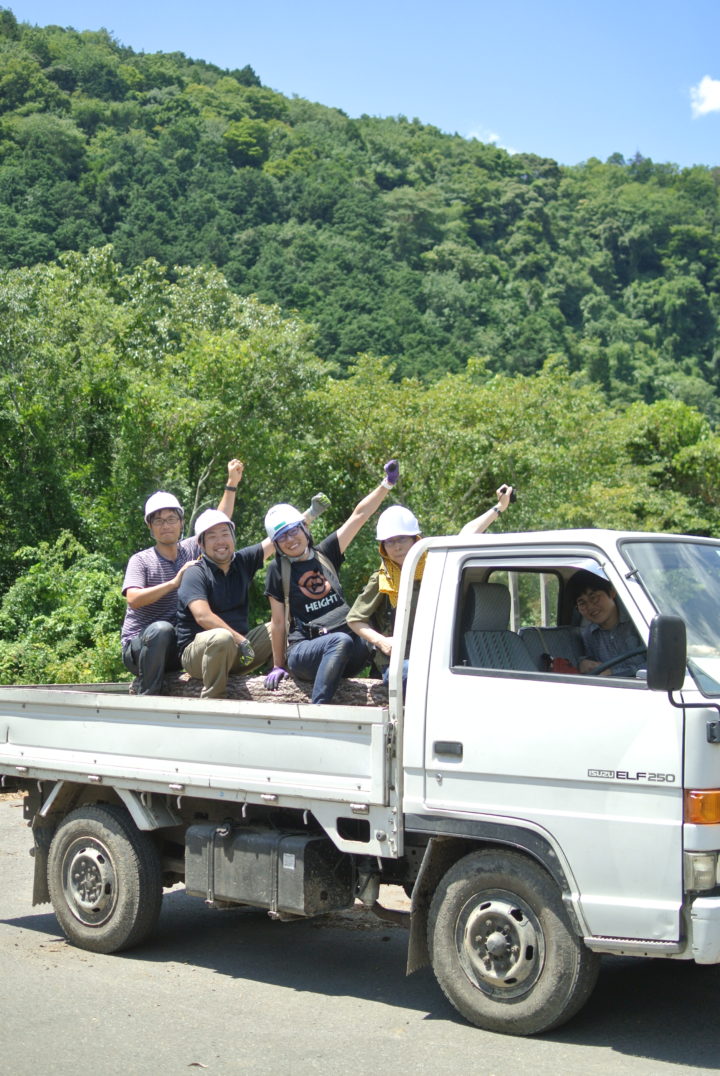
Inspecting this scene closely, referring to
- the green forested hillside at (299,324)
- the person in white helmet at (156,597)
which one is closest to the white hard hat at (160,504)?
the person in white helmet at (156,597)

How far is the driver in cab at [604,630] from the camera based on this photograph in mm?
5035

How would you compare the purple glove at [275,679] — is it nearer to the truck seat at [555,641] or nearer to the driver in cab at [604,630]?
the truck seat at [555,641]

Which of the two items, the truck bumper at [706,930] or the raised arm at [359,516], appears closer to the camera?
the truck bumper at [706,930]

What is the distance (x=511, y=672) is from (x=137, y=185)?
90.0m

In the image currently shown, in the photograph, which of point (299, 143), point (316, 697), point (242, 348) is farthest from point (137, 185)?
point (316, 697)

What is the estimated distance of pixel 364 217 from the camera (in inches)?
4070

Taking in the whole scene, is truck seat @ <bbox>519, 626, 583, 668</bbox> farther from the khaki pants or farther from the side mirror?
the khaki pants

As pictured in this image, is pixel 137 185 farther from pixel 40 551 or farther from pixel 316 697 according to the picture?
pixel 316 697

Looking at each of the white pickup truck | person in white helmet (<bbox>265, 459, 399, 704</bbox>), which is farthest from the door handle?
person in white helmet (<bbox>265, 459, 399, 704</bbox>)

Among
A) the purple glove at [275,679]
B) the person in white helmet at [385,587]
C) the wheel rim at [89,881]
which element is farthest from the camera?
the wheel rim at [89,881]

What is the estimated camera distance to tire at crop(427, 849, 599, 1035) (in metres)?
4.90

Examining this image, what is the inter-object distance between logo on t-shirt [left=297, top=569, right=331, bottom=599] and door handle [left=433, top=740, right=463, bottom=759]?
1485 mm

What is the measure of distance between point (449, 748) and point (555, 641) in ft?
2.86

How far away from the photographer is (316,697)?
5875mm
